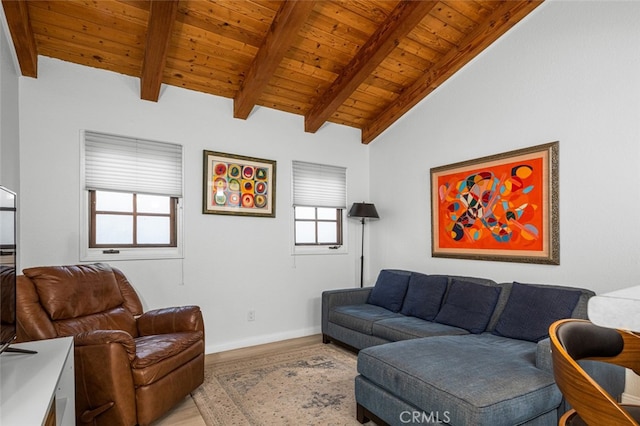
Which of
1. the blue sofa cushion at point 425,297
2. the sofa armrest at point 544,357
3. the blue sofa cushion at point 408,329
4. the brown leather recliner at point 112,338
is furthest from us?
the blue sofa cushion at point 425,297

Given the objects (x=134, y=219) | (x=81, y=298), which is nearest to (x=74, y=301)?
(x=81, y=298)

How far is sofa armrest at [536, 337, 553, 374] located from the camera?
1.90m

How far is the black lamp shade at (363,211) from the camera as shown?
4289 mm

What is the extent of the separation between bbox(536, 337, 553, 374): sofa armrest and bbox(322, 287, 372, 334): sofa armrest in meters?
2.11

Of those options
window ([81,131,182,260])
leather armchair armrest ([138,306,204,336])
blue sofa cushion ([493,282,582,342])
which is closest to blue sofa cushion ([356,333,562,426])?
blue sofa cushion ([493,282,582,342])

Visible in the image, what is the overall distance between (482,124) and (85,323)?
374cm

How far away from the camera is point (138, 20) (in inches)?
108

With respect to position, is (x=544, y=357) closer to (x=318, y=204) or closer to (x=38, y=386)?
(x=38, y=386)

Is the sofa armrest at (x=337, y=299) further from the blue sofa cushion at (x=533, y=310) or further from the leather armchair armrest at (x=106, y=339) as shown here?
the leather armchair armrest at (x=106, y=339)

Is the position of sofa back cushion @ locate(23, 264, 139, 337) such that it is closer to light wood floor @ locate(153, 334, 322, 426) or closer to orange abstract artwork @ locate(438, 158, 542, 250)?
light wood floor @ locate(153, 334, 322, 426)

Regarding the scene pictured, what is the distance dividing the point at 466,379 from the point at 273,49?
2.70 metres

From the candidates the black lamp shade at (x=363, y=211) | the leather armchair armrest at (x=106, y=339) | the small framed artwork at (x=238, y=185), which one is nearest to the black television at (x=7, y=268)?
the leather armchair armrest at (x=106, y=339)

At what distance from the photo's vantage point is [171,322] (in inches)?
106

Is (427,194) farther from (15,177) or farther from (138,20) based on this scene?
(15,177)
